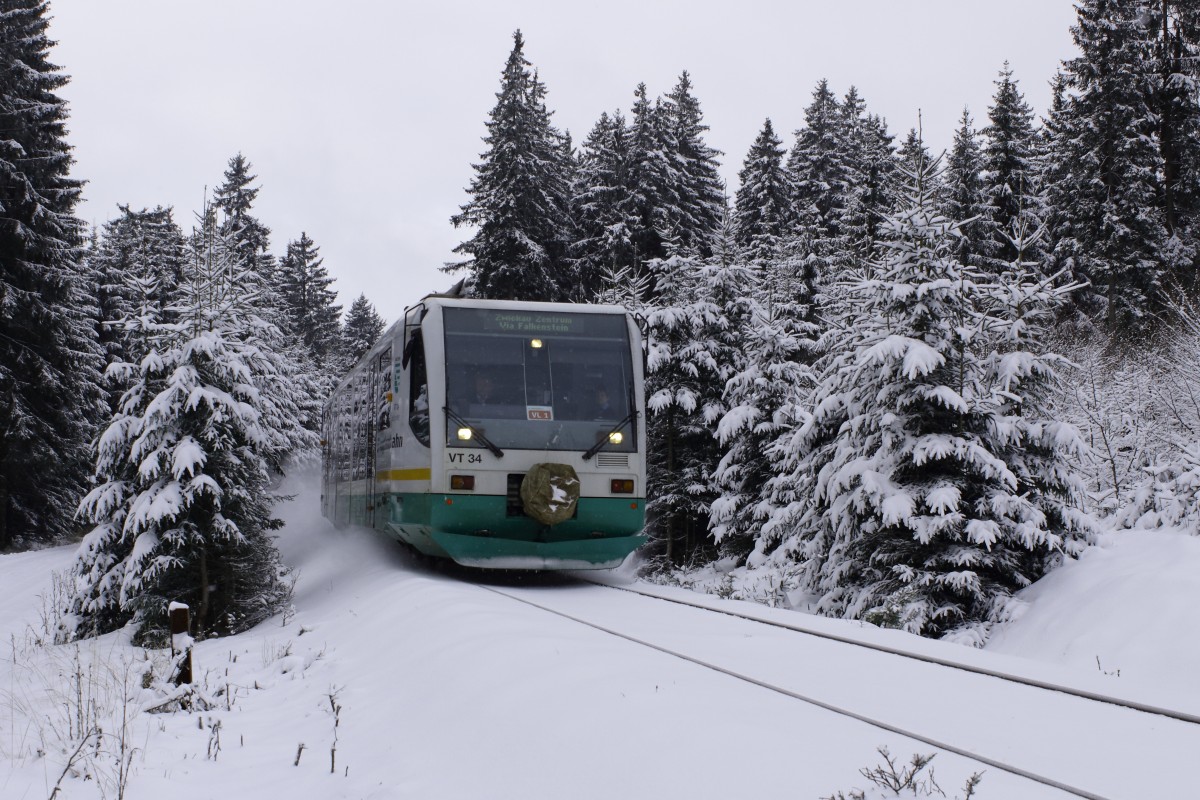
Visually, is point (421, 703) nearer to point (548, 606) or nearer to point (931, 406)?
point (548, 606)

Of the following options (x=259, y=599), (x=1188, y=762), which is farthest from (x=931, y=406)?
(x=259, y=599)

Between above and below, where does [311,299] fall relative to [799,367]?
above

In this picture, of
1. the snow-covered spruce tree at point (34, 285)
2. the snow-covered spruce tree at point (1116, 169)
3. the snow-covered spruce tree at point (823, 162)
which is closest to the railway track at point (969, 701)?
the snow-covered spruce tree at point (34, 285)

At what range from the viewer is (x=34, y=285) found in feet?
90.0

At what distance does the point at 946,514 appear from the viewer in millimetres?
9688

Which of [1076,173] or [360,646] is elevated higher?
[1076,173]

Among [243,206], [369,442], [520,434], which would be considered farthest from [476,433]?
[243,206]

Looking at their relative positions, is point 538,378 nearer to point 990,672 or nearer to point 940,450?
point 940,450

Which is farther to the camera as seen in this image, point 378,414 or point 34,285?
point 34,285

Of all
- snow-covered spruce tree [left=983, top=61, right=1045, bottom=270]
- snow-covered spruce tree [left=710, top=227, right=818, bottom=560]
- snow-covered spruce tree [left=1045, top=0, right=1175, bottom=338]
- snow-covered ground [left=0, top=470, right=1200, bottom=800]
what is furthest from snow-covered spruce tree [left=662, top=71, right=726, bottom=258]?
snow-covered ground [left=0, top=470, right=1200, bottom=800]

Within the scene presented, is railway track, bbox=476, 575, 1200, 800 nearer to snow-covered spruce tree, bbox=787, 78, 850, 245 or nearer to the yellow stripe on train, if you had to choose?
the yellow stripe on train

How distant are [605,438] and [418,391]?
7.86ft

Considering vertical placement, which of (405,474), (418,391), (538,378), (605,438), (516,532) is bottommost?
(516,532)

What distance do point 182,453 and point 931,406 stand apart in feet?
29.5
